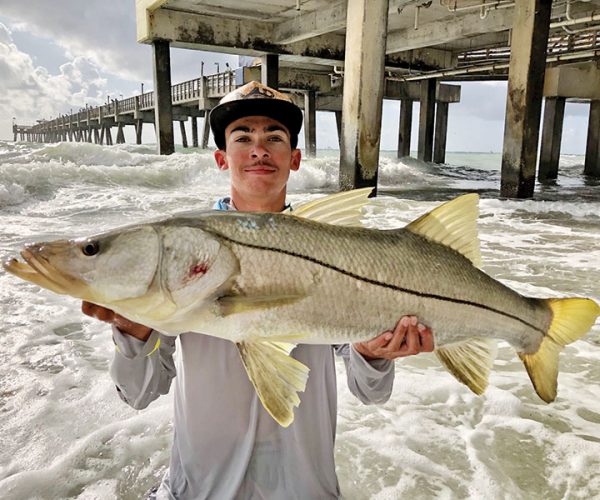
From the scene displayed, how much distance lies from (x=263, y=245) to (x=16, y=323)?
355 cm

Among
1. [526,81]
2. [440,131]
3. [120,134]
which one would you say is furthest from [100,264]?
[120,134]

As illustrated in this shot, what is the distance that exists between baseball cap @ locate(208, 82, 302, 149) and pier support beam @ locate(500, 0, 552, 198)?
9.25 m

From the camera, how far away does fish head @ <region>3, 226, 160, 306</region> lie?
48.0 inches

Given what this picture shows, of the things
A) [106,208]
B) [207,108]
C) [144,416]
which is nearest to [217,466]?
[144,416]

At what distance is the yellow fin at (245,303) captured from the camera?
1.30m

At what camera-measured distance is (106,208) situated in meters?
9.93

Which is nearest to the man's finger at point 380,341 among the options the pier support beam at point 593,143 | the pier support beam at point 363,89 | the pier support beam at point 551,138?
the pier support beam at point 363,89

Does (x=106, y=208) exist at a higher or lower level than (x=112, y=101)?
lower

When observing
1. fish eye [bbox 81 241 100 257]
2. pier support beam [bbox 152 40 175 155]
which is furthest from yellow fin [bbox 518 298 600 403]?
pier support beam [bbox 152 40 175 155]

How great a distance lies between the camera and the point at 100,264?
1275 millimetres

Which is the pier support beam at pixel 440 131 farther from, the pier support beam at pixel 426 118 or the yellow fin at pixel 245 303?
the yellow fin at pixel 245 303

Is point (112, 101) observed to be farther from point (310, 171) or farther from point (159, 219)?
point (159, 219)

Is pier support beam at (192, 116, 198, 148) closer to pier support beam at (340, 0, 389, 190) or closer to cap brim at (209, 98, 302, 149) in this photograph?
pier support beam at (340, 0, 389, 190)

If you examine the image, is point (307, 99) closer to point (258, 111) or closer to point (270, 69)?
point (270, 69)
